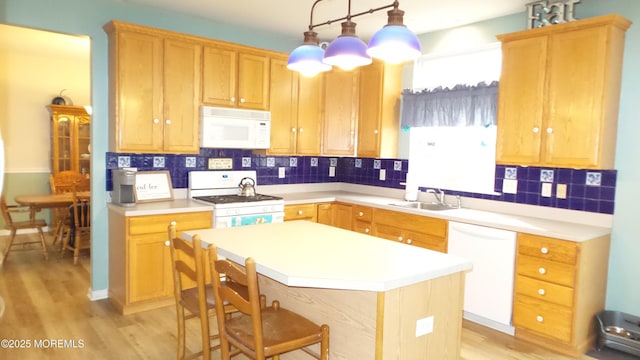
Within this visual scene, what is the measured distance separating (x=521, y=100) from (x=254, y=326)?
2.73 m

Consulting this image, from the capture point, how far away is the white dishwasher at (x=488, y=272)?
3.37 meters

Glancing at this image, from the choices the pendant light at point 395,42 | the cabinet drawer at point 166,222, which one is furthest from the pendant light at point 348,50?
the cabinet drawer at point 166,222

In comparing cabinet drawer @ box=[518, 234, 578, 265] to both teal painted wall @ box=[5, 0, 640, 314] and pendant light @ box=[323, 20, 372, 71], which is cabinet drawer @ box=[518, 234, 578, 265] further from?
pendant light @ box=[323, 20, 372, 71]

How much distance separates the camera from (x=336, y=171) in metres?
5.66

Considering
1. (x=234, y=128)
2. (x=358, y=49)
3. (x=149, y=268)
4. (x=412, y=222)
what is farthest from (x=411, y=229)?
(x=149, y=268)

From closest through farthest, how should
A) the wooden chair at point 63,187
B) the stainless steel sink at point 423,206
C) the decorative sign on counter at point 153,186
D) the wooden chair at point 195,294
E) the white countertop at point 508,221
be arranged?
the wooden chair at point 195,294 → the white countertop at point 508,221 → the decorative sign on counter at point 153,186 → the stainless steel sink at point 423,206 → the wooden chair at point 63,187

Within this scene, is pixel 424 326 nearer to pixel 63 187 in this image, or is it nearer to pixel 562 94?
pixel 562 94

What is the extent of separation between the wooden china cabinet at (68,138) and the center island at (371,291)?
541 centimetres

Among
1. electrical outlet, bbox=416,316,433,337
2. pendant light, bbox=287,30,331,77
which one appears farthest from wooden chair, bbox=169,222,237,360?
pendant light, bbox=287,30,331,77

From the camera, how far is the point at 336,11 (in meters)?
3.96

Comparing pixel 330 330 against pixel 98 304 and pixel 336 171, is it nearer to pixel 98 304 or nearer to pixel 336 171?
pixel 98 304

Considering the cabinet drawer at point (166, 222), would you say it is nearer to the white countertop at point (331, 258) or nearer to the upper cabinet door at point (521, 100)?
the white countertop at point (331, 258)

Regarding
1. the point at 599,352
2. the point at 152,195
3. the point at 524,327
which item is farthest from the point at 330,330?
the point at 152,195

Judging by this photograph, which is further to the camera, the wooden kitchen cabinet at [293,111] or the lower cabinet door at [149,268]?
the wooden kitchen cabinet at [293,111]
